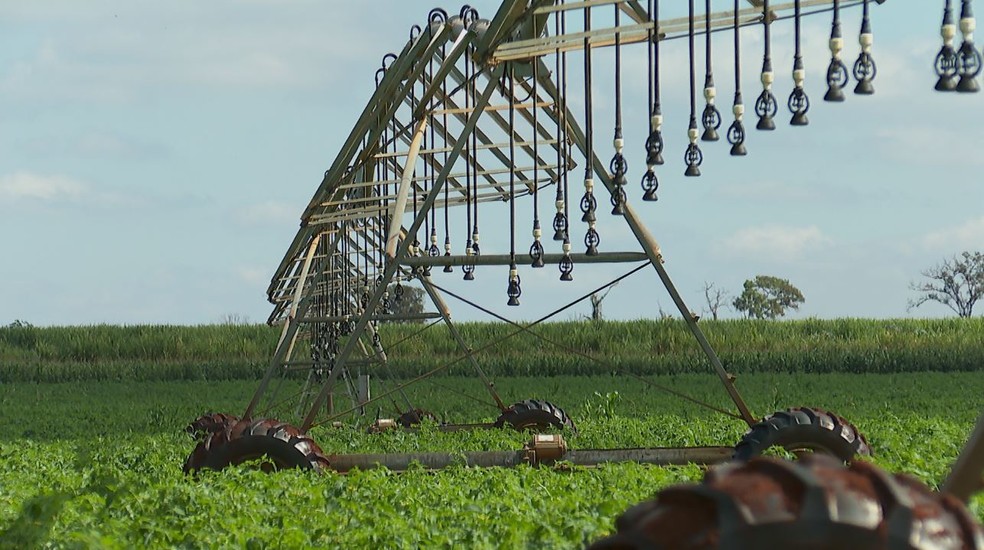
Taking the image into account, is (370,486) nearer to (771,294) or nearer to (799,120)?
(799,120)

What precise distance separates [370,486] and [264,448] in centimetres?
254

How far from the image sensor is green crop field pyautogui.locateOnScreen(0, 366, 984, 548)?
569cm

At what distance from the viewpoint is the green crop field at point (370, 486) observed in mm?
5688

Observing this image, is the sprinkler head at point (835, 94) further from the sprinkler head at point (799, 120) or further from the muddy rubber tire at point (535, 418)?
the muddy rubber tire at point (535, 418)

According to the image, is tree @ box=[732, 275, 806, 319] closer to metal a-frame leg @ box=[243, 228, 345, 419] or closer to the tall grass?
the tall grass

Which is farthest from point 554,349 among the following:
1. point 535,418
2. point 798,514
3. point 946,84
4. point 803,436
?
point 798,514

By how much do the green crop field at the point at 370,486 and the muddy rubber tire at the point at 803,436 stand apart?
389mm

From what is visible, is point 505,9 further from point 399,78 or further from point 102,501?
point 102,501

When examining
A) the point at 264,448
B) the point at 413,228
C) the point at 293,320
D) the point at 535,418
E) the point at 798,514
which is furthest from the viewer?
the point at 535,418

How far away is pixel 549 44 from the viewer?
1048 centimetres

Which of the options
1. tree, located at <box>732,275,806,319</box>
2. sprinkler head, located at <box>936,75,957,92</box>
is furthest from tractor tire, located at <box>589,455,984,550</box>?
tree, located at <box>732,275,806,319</box>

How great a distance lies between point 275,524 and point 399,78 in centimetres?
833

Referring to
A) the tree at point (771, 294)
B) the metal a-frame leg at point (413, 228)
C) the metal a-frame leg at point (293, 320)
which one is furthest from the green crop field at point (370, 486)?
the tree at point (771, 294)

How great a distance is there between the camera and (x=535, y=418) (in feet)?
52.3
